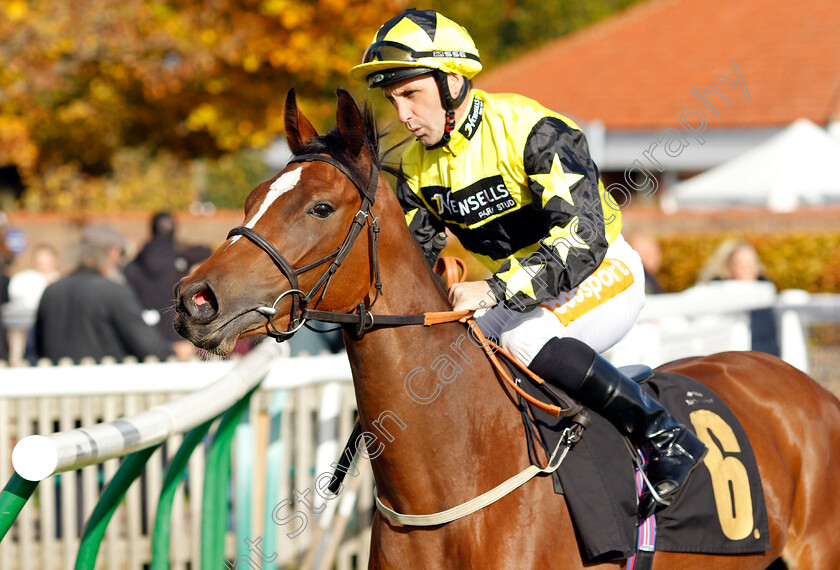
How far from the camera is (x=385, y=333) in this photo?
2.53 metres

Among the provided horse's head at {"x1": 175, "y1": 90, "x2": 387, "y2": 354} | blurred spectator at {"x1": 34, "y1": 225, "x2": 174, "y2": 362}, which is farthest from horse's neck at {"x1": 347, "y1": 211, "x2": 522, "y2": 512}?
blurred spectator at {"x1": 34, "y1": 225, "x2": 174, "y2": 362}

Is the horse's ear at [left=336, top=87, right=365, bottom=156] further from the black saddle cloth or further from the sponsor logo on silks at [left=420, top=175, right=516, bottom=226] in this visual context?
the black saddle cloth

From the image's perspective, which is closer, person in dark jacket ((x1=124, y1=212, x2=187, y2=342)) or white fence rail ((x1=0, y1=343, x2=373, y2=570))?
white fence rail ((x1=0, y1=343, x2=373, y2=570))

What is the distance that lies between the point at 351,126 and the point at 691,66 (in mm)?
18920

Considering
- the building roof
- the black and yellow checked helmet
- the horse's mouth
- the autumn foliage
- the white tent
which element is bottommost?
the horse's mouth

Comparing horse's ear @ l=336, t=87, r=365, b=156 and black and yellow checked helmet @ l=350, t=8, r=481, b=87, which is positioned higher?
black and yellow checked helmet @ l=350, t=8, r=481, b=87

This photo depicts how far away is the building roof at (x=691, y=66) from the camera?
18375 mm

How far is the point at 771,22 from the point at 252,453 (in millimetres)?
19623

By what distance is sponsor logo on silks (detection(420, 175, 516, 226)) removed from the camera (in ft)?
9.59

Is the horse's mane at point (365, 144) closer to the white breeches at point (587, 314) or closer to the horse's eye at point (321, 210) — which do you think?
the horse's eye at point (321, 210)

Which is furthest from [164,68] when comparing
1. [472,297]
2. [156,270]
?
[472,297]

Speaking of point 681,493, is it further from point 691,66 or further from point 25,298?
point 691,66

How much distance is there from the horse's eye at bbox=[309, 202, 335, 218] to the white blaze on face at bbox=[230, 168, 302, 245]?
84mm

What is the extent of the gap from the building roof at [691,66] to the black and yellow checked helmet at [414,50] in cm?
1474
